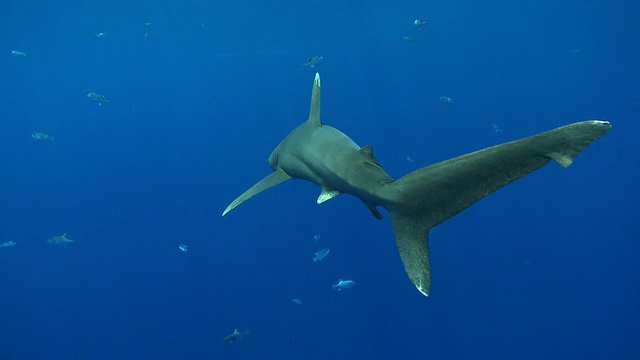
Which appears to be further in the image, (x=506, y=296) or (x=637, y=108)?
(x=637, y=108)

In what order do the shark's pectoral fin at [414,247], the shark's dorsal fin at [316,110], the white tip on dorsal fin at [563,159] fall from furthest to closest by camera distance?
1. the shark's dorsal fin at [316,110]
2. the shark's pectoral fin at [414,247]
3. the white tip on dorsal fin at [563,159]

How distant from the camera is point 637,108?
1516 cm

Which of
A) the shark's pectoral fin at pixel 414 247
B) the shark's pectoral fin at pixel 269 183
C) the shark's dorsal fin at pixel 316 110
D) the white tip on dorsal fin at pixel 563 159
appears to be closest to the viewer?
the white tip on dorsal fin at pixel 563 159

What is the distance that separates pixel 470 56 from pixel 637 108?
5372 millimetres

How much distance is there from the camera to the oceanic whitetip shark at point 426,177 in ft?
8.25

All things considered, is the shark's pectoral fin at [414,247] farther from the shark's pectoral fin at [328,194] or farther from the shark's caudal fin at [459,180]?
the shark's pectoral fin at [328,194]

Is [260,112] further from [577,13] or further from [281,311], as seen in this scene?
[577,13]

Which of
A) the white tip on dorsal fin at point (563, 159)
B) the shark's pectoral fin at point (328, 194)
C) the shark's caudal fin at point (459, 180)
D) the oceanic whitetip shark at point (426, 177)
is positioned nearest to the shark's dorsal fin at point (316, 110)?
the oceanic whitetip shark at point (426, 177)

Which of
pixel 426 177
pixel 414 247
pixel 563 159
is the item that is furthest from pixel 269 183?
pixel 563 159

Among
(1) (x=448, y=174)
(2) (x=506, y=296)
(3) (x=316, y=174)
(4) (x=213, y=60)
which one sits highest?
(1) (x=448, y=174)

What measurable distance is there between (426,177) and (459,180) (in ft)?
0.73

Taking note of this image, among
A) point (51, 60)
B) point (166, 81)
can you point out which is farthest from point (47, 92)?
point (166, 81)

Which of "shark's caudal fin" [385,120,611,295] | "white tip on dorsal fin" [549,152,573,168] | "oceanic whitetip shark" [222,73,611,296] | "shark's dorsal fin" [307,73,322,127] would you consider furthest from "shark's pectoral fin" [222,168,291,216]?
"white tip on dorsal fin" [549,152,573,168]

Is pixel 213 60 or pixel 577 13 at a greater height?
pixel 577 13
